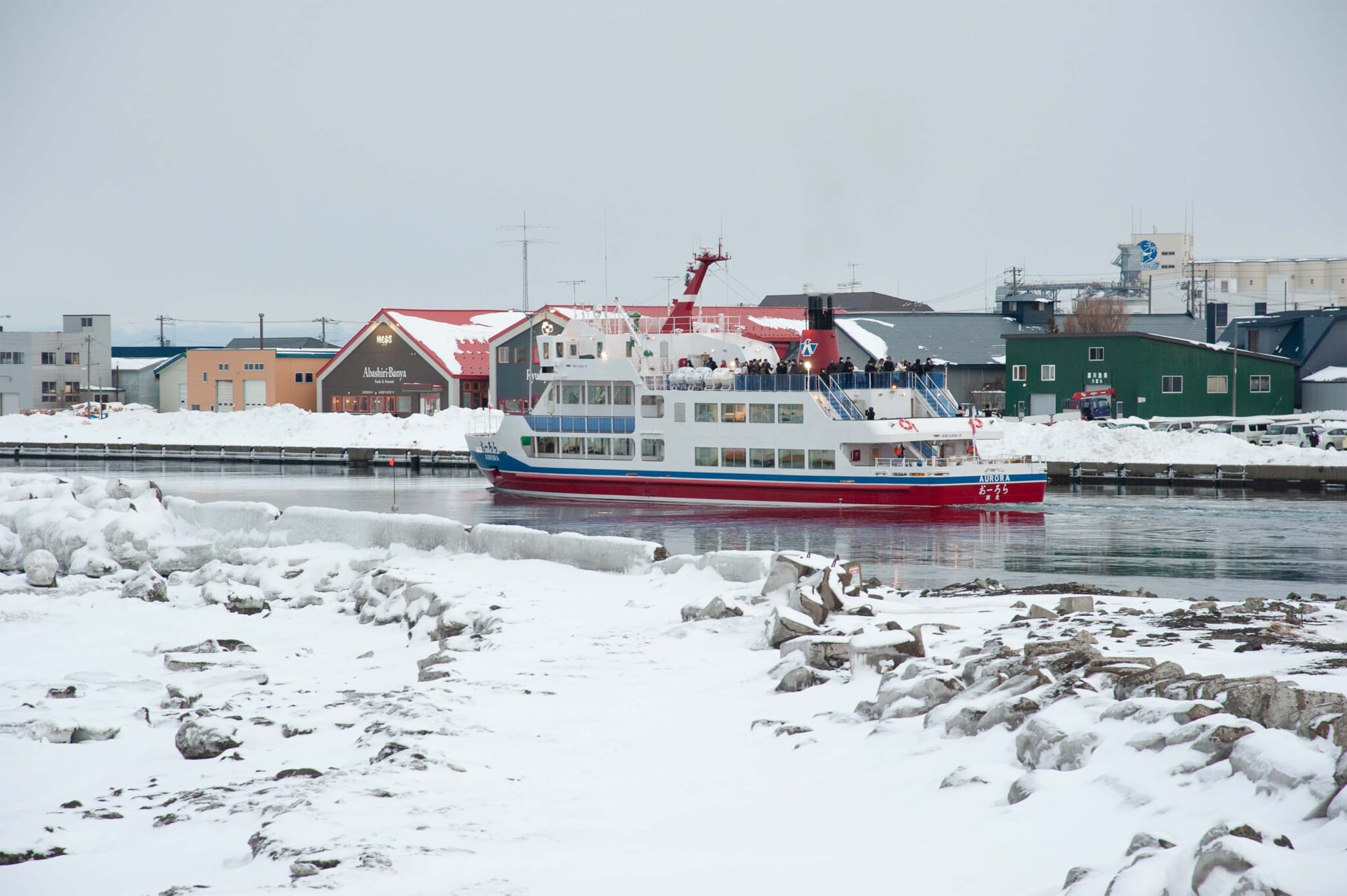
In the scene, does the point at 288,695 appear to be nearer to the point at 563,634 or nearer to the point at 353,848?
the point at 563,634

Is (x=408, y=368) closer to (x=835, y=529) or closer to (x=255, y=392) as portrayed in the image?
(x=255, y=392)

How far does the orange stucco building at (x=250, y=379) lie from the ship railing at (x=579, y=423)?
123 ft

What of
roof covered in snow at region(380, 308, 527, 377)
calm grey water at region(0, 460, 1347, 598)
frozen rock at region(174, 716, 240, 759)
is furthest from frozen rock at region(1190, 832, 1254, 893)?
roof covered in snow at region(380, 308, 527, 377)

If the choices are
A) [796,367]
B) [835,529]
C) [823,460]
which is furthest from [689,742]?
[796,367]

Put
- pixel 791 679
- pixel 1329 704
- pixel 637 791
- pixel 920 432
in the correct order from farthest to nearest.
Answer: pixel 920 432 < pixel 791 679 < pixel 637 791 < pixel 1329 704

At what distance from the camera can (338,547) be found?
22.3 metres

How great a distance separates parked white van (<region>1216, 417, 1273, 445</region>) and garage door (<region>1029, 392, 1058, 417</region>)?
1009cm

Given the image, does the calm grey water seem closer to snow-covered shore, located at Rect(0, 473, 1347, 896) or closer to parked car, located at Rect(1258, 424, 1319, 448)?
parked car, located at Rect(1258, 424, 1319, 448)

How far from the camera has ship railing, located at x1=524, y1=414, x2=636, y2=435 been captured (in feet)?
150

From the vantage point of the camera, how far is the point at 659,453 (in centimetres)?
4491

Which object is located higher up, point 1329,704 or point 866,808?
point 1329,704

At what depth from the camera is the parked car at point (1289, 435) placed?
52938 mm

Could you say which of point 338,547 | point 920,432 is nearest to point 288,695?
point 338,547

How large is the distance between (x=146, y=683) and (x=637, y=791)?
22.9 feet
